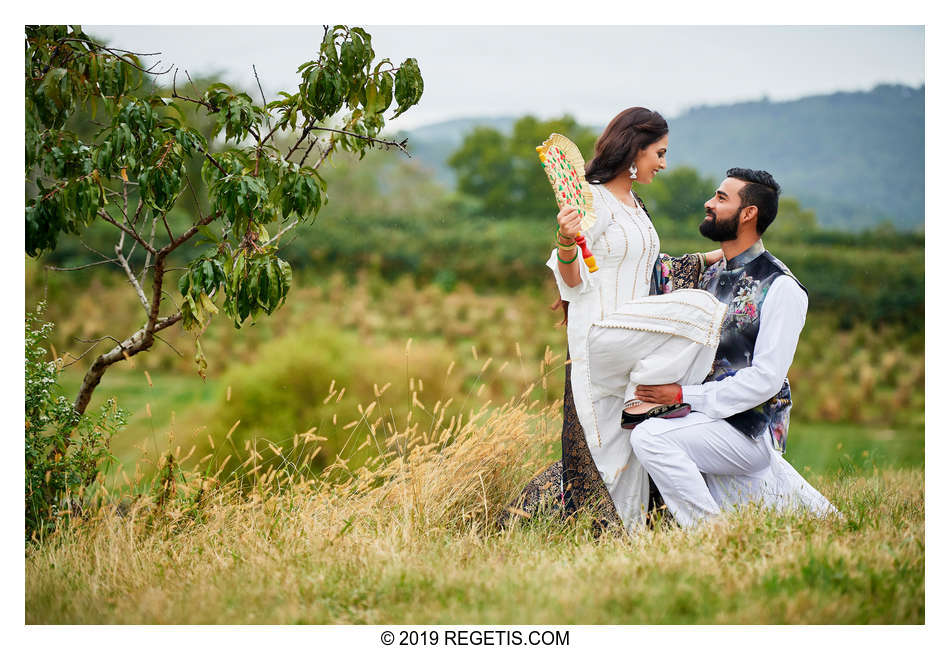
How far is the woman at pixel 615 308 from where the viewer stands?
301cm

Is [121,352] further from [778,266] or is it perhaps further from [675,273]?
[778,266]

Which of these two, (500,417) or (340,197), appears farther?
(340,197)

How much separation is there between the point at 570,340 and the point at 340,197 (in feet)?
39.7

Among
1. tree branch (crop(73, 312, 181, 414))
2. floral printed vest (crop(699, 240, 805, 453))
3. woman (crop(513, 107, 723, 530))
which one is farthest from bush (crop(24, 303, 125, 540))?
floral printed vest (crop(699, 240, 805, 453))

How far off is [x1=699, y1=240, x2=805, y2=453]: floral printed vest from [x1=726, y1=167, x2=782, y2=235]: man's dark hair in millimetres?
116

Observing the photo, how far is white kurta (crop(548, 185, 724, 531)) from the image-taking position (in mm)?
3000

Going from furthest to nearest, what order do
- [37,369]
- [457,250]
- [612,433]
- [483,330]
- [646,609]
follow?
1. [457,250]
2. [483,330]
3. [37,369]
4. [612,433]
5. [646,609]

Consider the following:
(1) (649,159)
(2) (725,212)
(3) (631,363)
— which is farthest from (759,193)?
(3) (631,363)

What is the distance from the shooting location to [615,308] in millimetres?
3115

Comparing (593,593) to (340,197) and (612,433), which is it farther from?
(340,197)

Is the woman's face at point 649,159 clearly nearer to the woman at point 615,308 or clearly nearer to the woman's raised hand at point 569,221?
the woman at point 615,308

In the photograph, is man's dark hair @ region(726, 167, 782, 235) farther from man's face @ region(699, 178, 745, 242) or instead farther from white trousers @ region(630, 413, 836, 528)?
white trousers @ region(630, 413, 836, 528)
